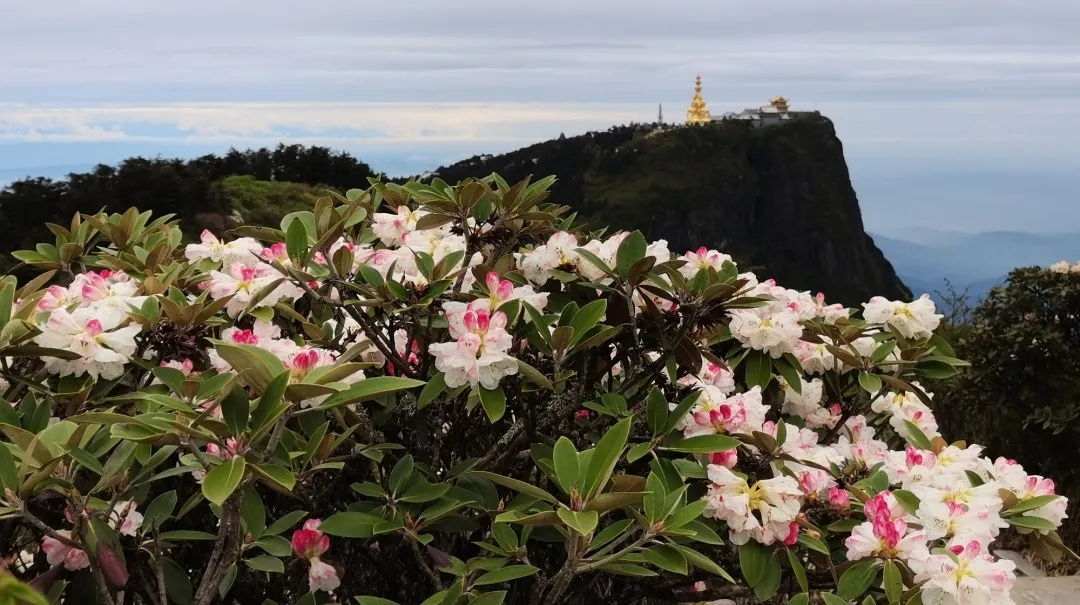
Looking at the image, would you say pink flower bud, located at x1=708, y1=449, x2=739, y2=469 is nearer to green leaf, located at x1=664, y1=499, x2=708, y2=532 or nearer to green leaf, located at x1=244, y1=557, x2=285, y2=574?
green leaf, located at x1=664, y1=499, x2=708, y2=532

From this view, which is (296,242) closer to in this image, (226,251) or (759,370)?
(226,251)

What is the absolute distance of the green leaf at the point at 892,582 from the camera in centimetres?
122

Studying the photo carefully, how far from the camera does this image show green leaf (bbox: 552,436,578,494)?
3.40ft

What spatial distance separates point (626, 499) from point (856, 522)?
65 centimetres

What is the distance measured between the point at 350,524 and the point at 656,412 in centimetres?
53

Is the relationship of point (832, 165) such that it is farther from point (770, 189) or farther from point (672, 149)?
point (672, 149)

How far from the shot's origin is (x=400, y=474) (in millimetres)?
1293

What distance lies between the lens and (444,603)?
1193 millimetres

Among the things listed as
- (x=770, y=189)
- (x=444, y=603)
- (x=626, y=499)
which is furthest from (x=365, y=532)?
(x=770, y=189)

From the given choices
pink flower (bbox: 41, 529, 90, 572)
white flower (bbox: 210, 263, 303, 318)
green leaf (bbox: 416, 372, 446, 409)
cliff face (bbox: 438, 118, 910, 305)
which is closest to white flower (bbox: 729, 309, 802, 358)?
green leaf (bbox: 416, 372, 446, 409)

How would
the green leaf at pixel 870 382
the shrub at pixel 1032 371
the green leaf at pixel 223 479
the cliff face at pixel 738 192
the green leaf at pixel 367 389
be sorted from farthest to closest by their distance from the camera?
the cliff face at pixel 738 192, the shrub at pixel 1032 371, the green leaf at pixel 870 382, the green leaf at pixel 367 389, the green leaf at pixel 223 479

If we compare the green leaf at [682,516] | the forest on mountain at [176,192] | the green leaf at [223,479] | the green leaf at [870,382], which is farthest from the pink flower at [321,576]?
the forest on mountain at [176,192]

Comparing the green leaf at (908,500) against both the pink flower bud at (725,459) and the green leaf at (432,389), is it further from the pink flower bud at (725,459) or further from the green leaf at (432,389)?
the green leaf at (432,389)

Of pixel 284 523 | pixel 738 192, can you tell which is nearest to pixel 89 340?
pixel 284 523
